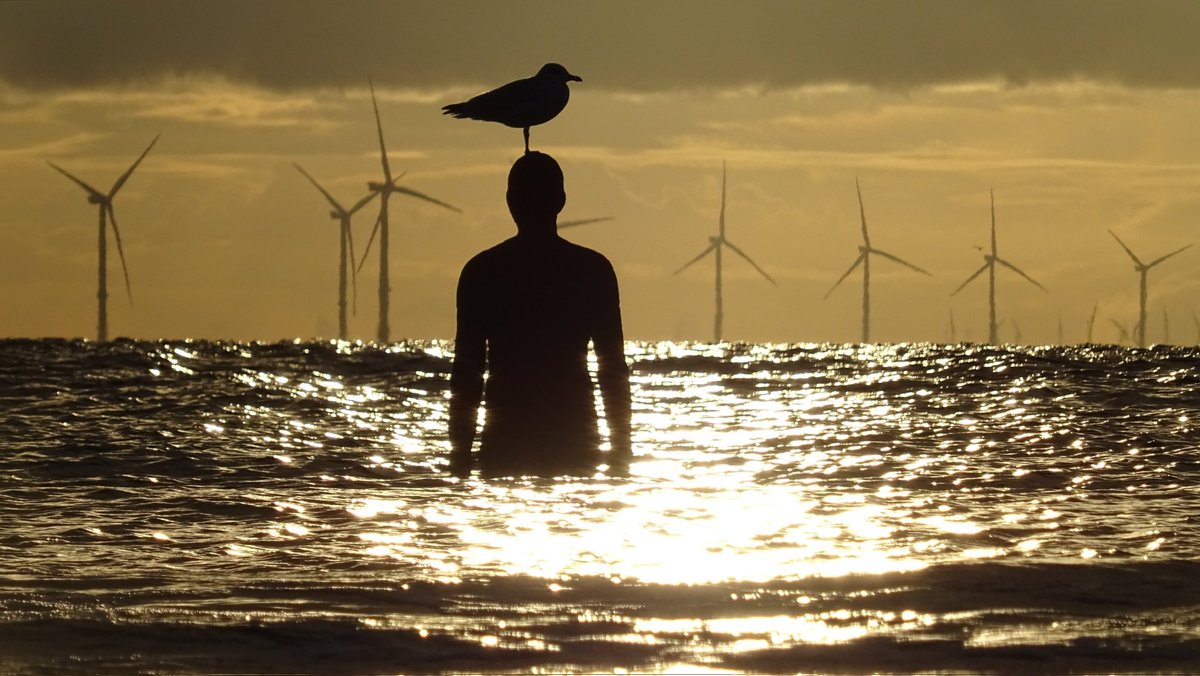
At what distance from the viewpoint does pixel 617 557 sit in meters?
9.20

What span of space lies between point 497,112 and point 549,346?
4.99m

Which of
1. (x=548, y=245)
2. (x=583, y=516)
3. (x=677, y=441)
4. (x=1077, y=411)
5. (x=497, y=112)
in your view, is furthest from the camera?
(x=1077, y=411)

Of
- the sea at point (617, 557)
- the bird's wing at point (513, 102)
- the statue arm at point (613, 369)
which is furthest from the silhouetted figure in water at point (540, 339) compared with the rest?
the bird's wing at point (513, 102)

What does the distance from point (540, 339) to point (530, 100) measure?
509 centimetres

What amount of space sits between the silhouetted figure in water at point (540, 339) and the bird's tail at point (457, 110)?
7994 millimetres

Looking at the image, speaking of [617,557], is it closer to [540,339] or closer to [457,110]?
[540,339]

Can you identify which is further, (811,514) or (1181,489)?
(1181,489)

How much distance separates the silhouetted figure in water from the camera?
8.59 meters

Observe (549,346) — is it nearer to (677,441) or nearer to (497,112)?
(497,112)

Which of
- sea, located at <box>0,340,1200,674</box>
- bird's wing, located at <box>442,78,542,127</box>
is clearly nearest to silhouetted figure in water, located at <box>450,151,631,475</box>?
Answer: sea, located at <box>0,340,1200,674</box>

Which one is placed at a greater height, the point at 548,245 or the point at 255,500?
the point at 548,245

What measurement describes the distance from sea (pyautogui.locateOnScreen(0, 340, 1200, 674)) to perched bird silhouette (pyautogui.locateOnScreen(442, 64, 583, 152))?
3438 millimetres

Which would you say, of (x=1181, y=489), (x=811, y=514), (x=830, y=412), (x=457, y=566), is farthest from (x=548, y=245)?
(x=830, y=412)

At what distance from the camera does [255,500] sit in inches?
541
